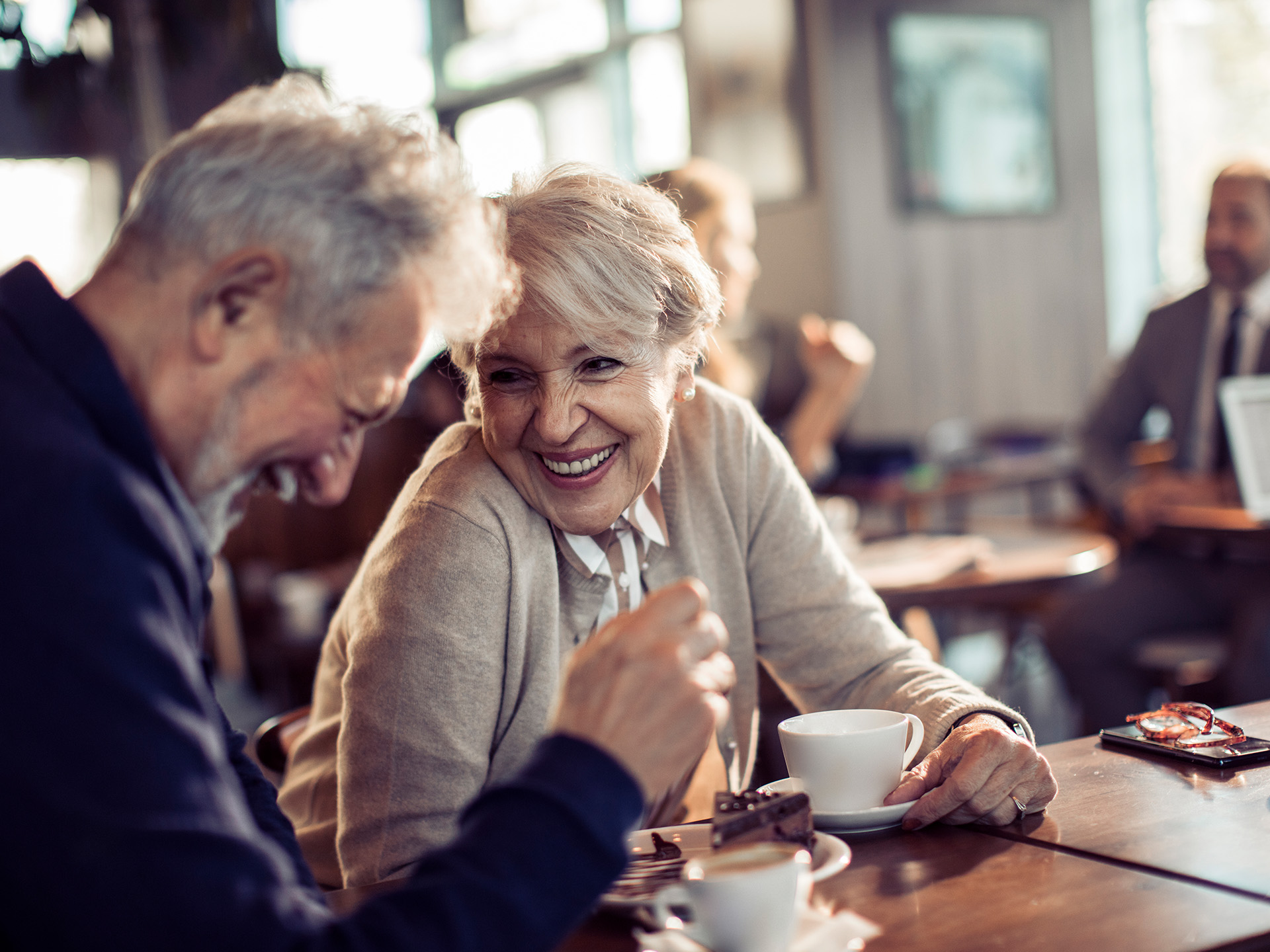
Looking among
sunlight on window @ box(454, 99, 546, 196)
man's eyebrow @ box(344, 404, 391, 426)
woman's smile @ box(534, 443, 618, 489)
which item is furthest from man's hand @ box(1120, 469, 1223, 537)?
sunlight on window @ box(454, 99, 546, 196)

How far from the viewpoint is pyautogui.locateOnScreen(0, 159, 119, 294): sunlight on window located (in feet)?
25.5

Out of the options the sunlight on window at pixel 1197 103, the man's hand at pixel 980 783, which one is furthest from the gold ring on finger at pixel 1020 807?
the sunlight on window at pixel 1197 103

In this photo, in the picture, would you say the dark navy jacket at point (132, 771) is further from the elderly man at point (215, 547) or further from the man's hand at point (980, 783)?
the man's hand at point (980, 783)

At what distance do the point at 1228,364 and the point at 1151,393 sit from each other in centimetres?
35

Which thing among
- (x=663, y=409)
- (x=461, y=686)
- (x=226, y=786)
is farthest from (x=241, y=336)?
(x=663, y=409)

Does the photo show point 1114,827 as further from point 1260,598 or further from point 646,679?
point 1260,598

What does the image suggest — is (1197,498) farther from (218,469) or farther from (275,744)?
(218,469)

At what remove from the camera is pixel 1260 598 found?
304 centimetres

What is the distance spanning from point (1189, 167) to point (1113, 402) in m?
2.55

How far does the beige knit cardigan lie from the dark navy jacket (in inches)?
18.7

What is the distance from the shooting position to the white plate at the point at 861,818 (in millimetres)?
1056

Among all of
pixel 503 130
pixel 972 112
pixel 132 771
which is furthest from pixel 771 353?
pixel 132 771

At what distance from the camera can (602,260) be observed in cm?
131

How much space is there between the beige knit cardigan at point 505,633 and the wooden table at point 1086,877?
0.17m
